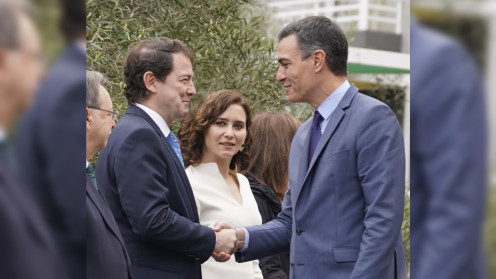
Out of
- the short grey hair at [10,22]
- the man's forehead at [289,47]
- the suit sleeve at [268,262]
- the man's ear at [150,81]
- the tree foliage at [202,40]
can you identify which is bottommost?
the suit sleeve at [268,262]

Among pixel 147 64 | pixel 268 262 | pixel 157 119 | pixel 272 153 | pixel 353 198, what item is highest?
pixel 147 64

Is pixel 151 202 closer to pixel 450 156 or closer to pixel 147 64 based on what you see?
pixel 147 64

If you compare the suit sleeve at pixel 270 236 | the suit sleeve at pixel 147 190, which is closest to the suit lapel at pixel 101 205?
the suit sleeve at pixel 147 190

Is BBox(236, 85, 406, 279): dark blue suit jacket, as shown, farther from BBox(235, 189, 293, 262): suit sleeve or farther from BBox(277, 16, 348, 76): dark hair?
BBox(235, 189, 293, 262): suit sleeve

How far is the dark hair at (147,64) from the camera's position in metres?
4.34

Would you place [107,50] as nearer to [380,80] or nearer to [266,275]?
[266,275]

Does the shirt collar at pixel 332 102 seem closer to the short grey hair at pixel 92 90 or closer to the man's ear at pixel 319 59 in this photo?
the man's ear at pixel 319 59

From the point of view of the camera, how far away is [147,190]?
3.73m

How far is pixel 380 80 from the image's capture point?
47.3 feet

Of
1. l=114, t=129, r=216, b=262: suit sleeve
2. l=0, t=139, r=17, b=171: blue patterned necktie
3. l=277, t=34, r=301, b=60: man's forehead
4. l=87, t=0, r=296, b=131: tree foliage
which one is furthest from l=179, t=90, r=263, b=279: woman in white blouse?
l=0, t=139, r=17, b=171: blue patterned necktie

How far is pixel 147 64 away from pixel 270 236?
125 cm

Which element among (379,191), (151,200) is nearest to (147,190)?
(151,200)

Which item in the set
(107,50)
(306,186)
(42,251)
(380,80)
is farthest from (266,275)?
(380,80)

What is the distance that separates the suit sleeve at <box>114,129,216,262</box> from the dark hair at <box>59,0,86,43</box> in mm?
2637
